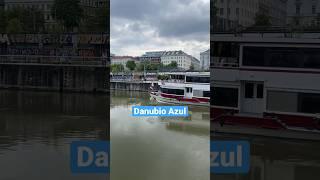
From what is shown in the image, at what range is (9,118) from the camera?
7219mm

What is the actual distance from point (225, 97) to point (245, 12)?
2956 millimetres

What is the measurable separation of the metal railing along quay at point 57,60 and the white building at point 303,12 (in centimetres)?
556

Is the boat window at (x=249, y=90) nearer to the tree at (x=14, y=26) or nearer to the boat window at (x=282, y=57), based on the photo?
the boat window at (x=282, y=57)

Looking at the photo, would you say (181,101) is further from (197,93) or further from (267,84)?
(267,84)

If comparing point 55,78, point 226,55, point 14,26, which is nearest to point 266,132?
point 226,55

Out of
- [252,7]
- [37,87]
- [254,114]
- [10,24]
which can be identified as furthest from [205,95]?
[10,24]

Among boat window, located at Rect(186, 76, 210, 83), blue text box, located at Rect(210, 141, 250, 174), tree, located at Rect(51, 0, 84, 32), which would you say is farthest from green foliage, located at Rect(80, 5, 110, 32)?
blue text box, located at Rect(210, 141, 250, 174)

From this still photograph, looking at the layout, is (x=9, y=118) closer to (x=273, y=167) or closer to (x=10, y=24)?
(x=273, y=167)

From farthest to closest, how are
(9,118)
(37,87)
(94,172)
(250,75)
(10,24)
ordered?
(10,24) → (37,87) → (9,118) → (250,75) → (94,172)

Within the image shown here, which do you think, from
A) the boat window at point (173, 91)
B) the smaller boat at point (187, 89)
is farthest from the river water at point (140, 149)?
the boat window at point (173, 91)

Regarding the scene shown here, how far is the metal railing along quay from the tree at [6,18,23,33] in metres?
1.86

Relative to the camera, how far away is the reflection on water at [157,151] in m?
3.42

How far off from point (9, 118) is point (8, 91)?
5.19m

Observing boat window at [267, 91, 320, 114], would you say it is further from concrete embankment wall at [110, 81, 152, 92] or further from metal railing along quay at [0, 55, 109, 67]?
concrete embankment wall at [110, 81, 152, 92]
